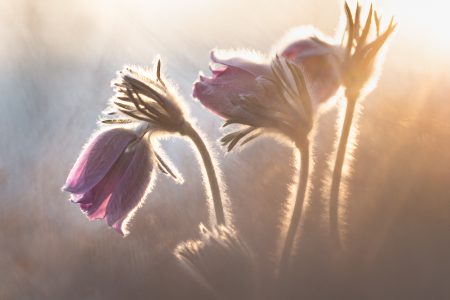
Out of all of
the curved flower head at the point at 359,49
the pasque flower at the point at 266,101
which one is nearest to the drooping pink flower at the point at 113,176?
the pasque flower at the point at 266,101

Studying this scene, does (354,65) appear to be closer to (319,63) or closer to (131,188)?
(319,63)

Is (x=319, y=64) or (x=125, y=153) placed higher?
(x=319, y=64)

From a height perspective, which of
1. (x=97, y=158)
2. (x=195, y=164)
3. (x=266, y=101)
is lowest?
(x=195, y=164)

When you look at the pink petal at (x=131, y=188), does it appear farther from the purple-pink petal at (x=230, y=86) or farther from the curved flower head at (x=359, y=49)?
the curved flower head at (x=359, y=49)

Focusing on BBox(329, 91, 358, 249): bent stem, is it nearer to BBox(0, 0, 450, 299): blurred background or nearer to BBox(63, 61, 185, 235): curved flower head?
BBox(0, 0, 450, 299): blurred background

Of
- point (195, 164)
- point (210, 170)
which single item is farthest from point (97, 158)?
point (195, 164)
